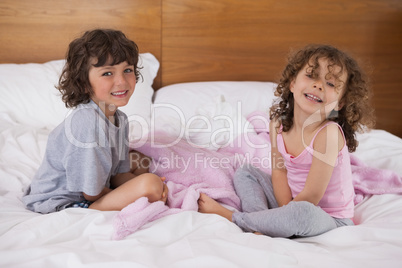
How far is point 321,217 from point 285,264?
0.23 m

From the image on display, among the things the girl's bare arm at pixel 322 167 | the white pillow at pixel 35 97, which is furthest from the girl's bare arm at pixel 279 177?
the white pillow at pixel 35 97

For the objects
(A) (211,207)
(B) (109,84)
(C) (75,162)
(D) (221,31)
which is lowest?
(A) (211,207)

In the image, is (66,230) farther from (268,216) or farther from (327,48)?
(327,48)

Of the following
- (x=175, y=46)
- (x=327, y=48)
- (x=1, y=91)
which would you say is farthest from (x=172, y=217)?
(x=175, y=46)

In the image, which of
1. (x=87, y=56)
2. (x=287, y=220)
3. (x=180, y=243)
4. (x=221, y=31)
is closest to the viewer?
(x=180, y=243)

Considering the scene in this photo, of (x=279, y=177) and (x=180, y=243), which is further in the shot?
(x=279, y=177)

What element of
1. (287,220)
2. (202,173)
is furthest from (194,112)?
(287,220)

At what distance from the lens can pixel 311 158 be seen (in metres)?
1.11

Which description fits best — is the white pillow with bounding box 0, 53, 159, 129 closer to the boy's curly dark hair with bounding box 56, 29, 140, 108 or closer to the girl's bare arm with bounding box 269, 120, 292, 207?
the boy's curly dark hair with bounding box 56, 29, 140, 108

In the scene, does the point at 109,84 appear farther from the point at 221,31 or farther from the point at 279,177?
the point at 221,31

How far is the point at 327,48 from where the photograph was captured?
1127mm

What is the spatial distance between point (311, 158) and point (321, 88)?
0.67ft

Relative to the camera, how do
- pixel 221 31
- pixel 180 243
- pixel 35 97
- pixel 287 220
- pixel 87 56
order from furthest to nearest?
pixel 221 31 < pixel 35 97 < pixel 87 56 < pixel 287 220 < pixel 180 243

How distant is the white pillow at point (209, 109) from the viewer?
153cm
